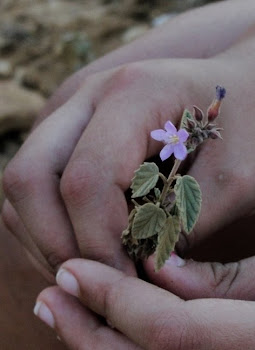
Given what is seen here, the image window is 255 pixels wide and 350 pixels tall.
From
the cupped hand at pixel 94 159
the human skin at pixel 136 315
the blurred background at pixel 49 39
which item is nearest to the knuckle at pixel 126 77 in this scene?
the cupped hand at pixel 94 159

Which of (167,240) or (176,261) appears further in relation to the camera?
(176,261)

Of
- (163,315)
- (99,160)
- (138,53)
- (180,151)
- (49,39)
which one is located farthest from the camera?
(49,39)

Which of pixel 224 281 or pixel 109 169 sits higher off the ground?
pixel 109 169

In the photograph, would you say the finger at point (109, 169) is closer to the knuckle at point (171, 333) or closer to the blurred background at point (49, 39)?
the knuckle at point (171, 333)

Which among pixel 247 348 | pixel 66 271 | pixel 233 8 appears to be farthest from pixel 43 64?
pixel 247 348

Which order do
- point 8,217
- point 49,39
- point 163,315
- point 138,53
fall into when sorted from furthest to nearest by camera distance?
point 49,39 → point 138,53 → point 8,217 → point 163,315

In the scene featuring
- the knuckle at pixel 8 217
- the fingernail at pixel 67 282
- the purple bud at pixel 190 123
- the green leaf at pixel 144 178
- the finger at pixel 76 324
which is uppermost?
the purple bud at pixel 190 123

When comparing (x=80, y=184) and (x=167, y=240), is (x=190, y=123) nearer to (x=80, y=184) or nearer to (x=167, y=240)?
(x=167, y=240)

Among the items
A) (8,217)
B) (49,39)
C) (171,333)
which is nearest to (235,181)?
(171,333)
